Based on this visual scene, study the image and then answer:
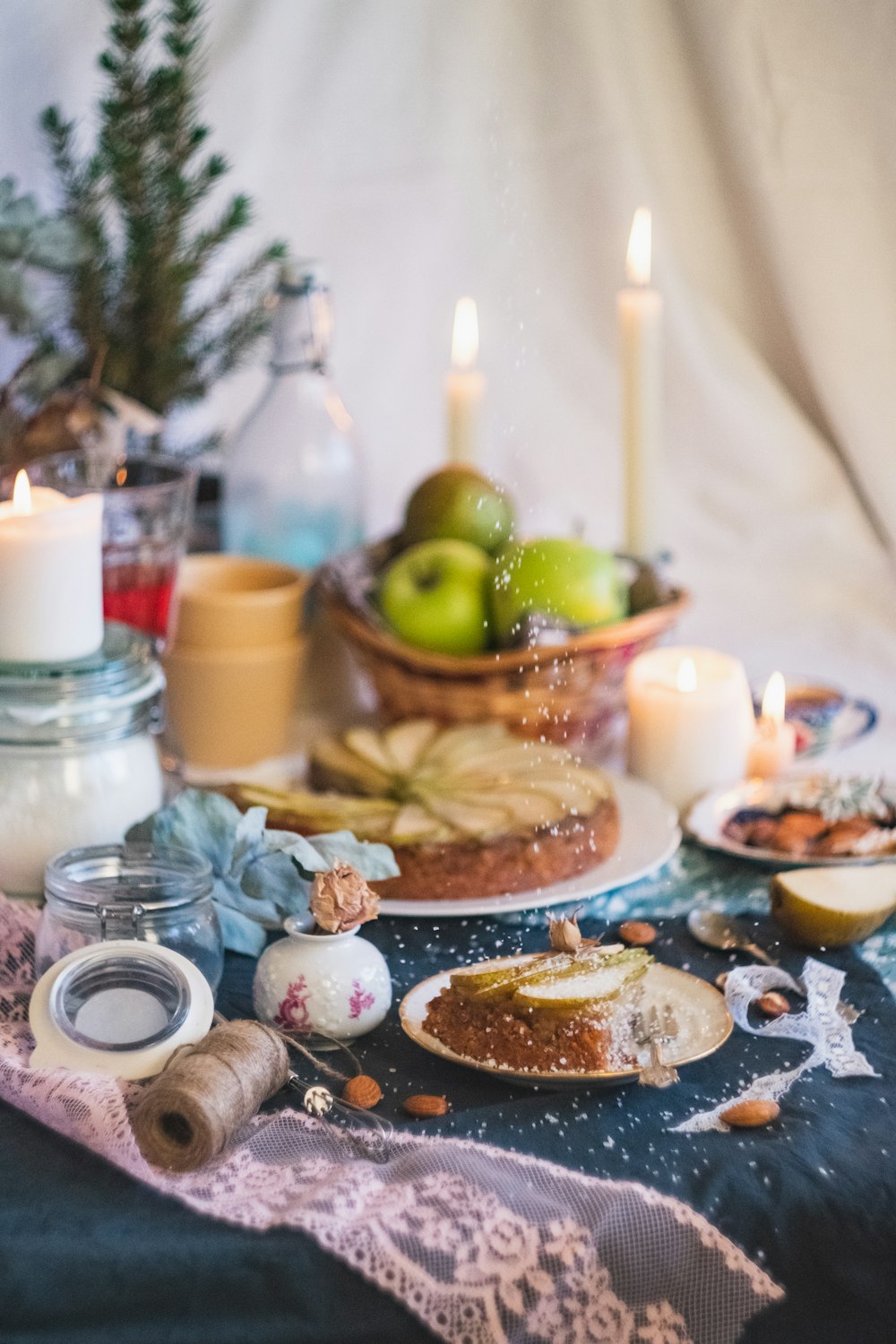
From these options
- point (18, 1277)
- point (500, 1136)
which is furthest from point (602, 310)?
point (18, 1277)

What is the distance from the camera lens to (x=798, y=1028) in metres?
0.75

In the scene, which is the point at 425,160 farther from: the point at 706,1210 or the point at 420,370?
the point at 706,1210

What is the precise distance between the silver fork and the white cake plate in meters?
0.16

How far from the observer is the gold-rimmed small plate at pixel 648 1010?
26.5 inches

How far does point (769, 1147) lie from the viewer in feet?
2.11

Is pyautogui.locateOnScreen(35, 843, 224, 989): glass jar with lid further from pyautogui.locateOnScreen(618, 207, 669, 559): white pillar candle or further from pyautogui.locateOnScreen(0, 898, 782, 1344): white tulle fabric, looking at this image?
pyautogui.locateOnScreen(618, 207, 669, 559): white pillar candle

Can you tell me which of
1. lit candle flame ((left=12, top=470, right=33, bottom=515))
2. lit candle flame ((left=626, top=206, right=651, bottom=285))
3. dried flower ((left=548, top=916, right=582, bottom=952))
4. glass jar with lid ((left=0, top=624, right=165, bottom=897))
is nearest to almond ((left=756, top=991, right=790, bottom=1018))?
dried flower ((left=548, top=916, right=582, bottom=952))

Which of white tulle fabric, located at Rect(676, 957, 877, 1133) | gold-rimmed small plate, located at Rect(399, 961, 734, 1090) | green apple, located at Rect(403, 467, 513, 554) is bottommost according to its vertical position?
white tulle fabric, located at Rect(676, 957, 877, 1133)

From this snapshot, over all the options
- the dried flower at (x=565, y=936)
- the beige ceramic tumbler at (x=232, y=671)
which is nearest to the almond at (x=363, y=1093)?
the dried flower at (x=565, y=936)

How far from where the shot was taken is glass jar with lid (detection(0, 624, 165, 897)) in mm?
816

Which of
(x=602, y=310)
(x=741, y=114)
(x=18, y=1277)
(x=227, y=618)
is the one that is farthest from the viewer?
(x=602, y=310)

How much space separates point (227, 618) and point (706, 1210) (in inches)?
25.3

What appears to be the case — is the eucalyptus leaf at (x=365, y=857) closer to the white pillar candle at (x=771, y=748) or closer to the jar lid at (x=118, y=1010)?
the jar lid at (x=118, y=1010)

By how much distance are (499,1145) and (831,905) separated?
11.0 inches
